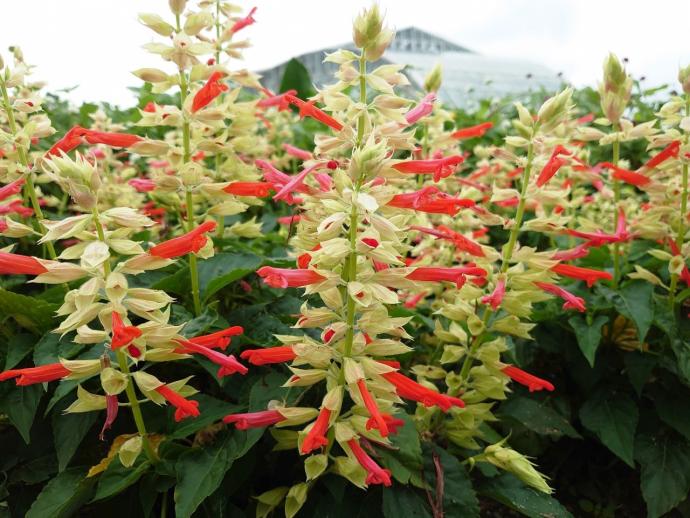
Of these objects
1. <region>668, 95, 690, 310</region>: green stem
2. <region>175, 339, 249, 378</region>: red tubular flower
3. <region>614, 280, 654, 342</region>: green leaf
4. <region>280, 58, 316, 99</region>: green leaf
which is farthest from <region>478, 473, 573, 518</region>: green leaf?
<region>280, 58, 316, 99</region>: green leaf

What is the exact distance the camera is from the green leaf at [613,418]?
8.15ft

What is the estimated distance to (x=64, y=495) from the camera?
1762 mm

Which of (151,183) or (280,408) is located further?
(151,183)

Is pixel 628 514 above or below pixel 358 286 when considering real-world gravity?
below

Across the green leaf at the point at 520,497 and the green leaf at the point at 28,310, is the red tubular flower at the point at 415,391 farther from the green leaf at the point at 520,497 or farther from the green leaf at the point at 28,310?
the green leaf at the point at 28,310

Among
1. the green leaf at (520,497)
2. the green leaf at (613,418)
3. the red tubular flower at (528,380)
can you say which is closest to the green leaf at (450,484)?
the green leaf at (520,497)

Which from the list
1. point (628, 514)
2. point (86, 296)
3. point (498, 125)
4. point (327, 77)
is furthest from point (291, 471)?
point (327, 77)

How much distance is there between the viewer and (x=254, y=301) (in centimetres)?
240

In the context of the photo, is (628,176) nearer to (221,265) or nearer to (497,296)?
(497,296)

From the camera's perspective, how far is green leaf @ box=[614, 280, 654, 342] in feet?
7.59

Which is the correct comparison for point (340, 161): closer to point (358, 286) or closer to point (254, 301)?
point (358, 286)

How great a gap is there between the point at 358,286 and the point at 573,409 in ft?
6.12

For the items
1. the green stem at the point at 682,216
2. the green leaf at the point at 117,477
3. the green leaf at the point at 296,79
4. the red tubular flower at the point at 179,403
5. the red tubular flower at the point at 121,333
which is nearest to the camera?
the red tubular flower at the point at 121,333

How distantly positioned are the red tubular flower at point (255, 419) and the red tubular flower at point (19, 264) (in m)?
0.64
